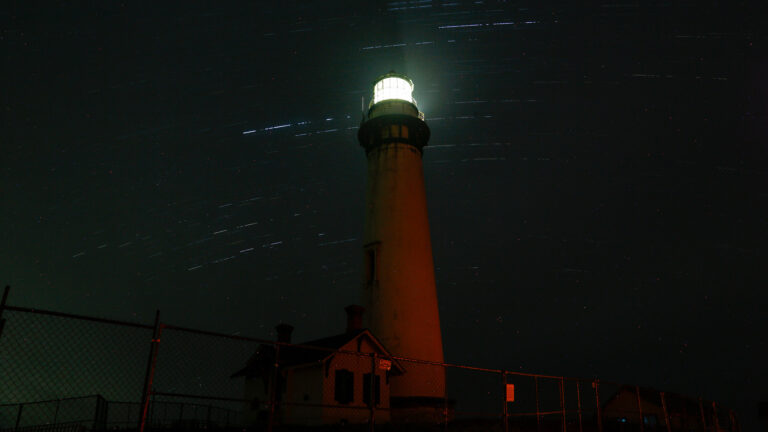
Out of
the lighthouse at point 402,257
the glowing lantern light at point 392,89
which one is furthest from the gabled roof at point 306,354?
the glowing lantern light at point 392,89

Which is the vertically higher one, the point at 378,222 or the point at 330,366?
the point at 378,222

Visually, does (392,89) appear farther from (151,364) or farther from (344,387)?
(151,364)

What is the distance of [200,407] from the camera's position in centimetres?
2311

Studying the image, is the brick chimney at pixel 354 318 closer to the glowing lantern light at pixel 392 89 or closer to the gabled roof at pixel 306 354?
the gabled roof at pixel 306 354

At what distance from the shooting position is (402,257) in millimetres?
21578

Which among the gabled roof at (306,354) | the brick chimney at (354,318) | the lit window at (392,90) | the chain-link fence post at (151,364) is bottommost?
the chain-link fence post at (151,364)

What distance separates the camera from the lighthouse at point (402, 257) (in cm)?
2036

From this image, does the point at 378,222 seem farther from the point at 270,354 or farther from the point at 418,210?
the point at 270,354

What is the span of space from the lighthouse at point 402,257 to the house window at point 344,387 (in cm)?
209

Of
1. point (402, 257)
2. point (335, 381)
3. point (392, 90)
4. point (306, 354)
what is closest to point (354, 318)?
point (306, 354)

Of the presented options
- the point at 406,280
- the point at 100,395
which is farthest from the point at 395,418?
the point at 100,395

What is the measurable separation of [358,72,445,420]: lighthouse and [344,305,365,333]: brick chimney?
71 centimetres

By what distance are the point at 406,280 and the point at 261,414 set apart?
7.98 m

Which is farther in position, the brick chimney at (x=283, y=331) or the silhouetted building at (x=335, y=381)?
the brick chimney at (x=283, y=331)
